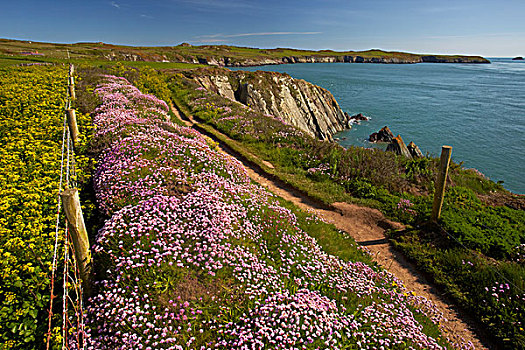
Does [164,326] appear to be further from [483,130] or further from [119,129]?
[483,130]

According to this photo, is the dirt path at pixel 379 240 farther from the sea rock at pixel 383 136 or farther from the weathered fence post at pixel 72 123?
the sea rock at pixel 383 136

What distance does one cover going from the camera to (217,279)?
560 centimetres

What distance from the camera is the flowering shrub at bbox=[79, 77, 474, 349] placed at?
4.72m

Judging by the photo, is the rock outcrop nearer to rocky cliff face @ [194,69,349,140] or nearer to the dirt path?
rocky cliff face @ [194,69,349,140]

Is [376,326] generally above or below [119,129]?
below

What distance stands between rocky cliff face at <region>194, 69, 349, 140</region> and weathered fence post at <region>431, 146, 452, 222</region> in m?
31.6

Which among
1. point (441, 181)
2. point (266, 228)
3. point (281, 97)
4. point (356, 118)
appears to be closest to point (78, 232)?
point (266, 228)

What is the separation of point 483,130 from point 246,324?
5280 cm

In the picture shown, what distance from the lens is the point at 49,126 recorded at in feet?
36.4

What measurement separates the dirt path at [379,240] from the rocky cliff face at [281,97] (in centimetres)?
2896

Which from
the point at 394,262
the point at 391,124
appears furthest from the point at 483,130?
the point at 394,262

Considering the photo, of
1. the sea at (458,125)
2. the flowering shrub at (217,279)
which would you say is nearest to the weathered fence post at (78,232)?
the flowering shrub at (217,279)

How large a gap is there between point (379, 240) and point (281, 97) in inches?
1429

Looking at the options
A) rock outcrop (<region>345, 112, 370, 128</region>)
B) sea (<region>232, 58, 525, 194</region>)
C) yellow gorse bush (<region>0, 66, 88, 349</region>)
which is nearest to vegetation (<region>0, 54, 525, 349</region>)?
yellow gorse bush (<region>0, 66, 88, 349</region>)
